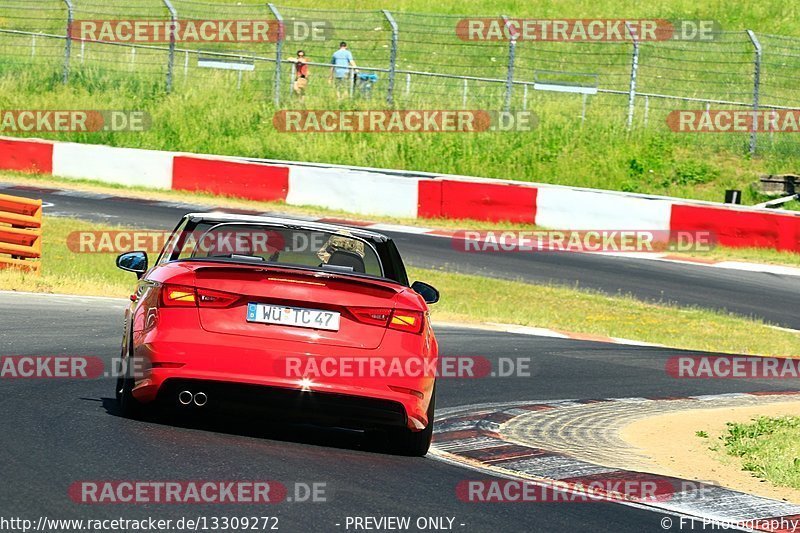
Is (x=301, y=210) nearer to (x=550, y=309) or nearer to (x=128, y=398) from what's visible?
(x=550, y=309)

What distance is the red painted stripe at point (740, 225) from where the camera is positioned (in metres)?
22.3

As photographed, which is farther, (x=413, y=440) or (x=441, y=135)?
(x=441, y=135)

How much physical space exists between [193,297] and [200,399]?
1.72 ft

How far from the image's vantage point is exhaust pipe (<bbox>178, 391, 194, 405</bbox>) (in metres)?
7.11

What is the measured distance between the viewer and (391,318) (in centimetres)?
723

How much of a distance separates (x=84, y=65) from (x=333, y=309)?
26.8m

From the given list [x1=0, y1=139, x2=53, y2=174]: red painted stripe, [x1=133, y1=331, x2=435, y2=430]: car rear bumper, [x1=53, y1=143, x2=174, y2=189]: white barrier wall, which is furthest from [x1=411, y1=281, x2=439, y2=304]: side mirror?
[x1=0, y1=139, x2=53, y2=174]: red painted stripe

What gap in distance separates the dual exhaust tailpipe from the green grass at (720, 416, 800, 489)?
3.18m

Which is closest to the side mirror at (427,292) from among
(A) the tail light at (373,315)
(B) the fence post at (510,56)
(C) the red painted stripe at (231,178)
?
(A) the tail light at (373,315)

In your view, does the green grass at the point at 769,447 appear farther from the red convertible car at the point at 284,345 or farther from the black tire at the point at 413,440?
the red convertible car at the point at 284,345

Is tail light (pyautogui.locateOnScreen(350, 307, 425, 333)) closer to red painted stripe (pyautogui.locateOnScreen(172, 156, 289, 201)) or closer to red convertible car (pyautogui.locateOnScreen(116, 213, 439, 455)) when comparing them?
red convertible car (pyautogui.locateOnScreen(116, 213, 439, 455))

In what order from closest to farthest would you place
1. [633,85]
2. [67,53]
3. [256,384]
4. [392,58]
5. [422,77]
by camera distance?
[256,384] < [633,85] < [392,58] < [422,77] < [67,53]

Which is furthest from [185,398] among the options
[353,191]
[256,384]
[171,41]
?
[171,41]

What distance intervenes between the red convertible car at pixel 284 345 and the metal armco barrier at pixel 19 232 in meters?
9.70
